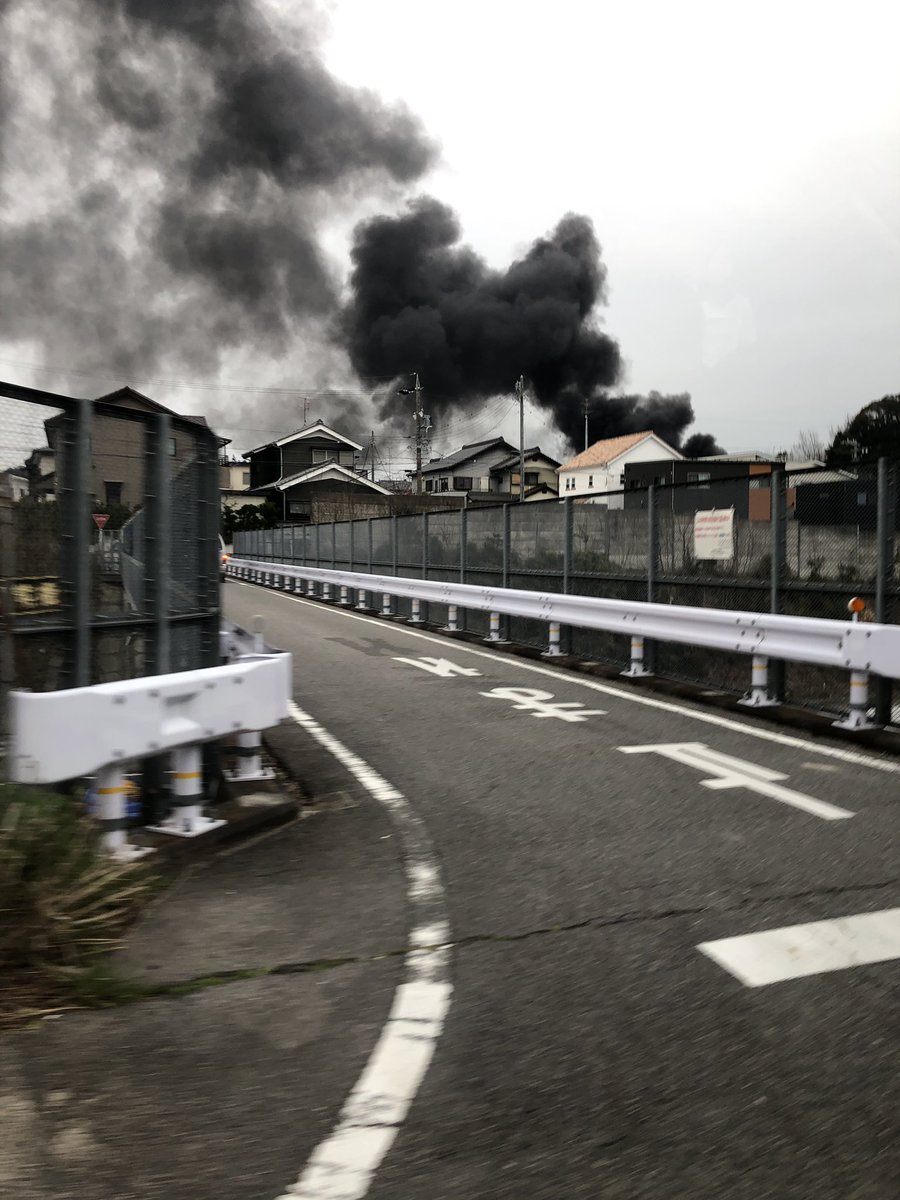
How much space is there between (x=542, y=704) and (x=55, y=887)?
659 cm

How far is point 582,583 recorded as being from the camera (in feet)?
48.1

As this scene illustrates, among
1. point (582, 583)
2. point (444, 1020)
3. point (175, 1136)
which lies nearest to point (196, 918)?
point (444, 1020)

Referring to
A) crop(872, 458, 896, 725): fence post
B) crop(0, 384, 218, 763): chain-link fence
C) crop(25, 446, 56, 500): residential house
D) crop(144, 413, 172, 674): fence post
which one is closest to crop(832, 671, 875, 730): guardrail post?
crop(872, 458, 896, 725): fence post

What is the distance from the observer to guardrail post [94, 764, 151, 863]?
203 inches

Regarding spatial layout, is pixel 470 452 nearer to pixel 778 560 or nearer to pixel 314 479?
pixel 314 479

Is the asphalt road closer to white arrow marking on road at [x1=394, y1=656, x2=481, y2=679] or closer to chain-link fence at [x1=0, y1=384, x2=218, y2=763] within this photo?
chain-link fence at [x1=0, y1=384, x2=218, y2=763]

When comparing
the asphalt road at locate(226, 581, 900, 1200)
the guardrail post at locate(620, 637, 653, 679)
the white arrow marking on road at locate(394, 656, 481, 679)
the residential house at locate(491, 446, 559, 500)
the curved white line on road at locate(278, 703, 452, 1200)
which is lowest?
the curved white line on road at locate(278, 703, 452, 1200)

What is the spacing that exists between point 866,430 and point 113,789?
76.4 m

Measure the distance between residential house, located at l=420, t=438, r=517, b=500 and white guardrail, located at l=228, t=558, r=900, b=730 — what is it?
7908cm

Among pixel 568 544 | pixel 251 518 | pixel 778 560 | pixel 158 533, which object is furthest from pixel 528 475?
pixel 158 533

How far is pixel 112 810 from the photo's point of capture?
5.19m

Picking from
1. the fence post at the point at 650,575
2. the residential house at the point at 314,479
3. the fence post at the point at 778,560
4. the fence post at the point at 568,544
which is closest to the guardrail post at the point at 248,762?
the fence post at the point at 778,560

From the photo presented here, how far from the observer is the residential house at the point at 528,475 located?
9353 centimetres

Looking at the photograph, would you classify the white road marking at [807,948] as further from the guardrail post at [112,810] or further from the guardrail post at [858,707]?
the guardrail post at [858,707]
